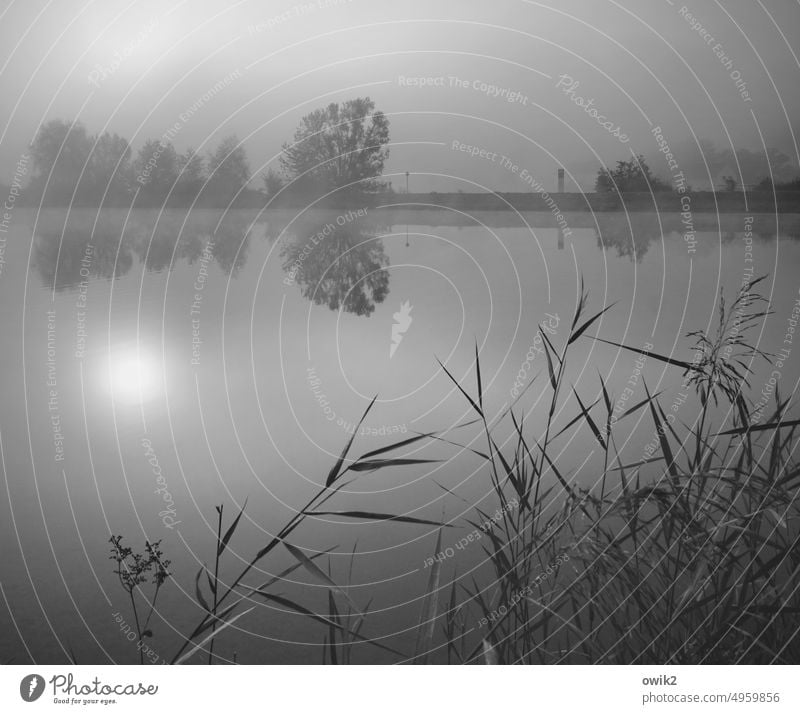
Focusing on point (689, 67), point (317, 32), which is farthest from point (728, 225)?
point (317, 32)

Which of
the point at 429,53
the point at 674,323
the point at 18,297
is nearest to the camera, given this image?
the point at 429,53

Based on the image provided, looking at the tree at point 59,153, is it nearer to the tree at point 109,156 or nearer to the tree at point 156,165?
the tree at point 109,156

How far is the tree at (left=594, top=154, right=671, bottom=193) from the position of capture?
484 centimetres

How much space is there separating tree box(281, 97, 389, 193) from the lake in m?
1.16

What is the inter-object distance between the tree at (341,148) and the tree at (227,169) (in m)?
0.40

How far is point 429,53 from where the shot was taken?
3469 millimetres

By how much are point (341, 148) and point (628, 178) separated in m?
2.40

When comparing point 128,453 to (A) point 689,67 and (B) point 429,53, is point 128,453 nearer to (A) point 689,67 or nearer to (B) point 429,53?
(B) point 429,53

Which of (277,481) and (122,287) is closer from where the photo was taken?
(277,481)

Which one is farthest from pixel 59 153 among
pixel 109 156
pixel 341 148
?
pixel 341 148

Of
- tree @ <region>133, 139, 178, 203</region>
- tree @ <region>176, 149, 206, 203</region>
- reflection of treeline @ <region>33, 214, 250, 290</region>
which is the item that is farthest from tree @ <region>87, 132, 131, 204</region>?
reflection of treeline @ <region>33, 214, 250, 290</region>

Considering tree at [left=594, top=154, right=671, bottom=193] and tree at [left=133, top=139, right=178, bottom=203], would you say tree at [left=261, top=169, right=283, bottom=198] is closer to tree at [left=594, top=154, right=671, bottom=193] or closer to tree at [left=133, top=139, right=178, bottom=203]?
tree at [left=133, top=139, right=178, bottom=203]

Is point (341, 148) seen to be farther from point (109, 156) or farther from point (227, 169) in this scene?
point (109, 156)
